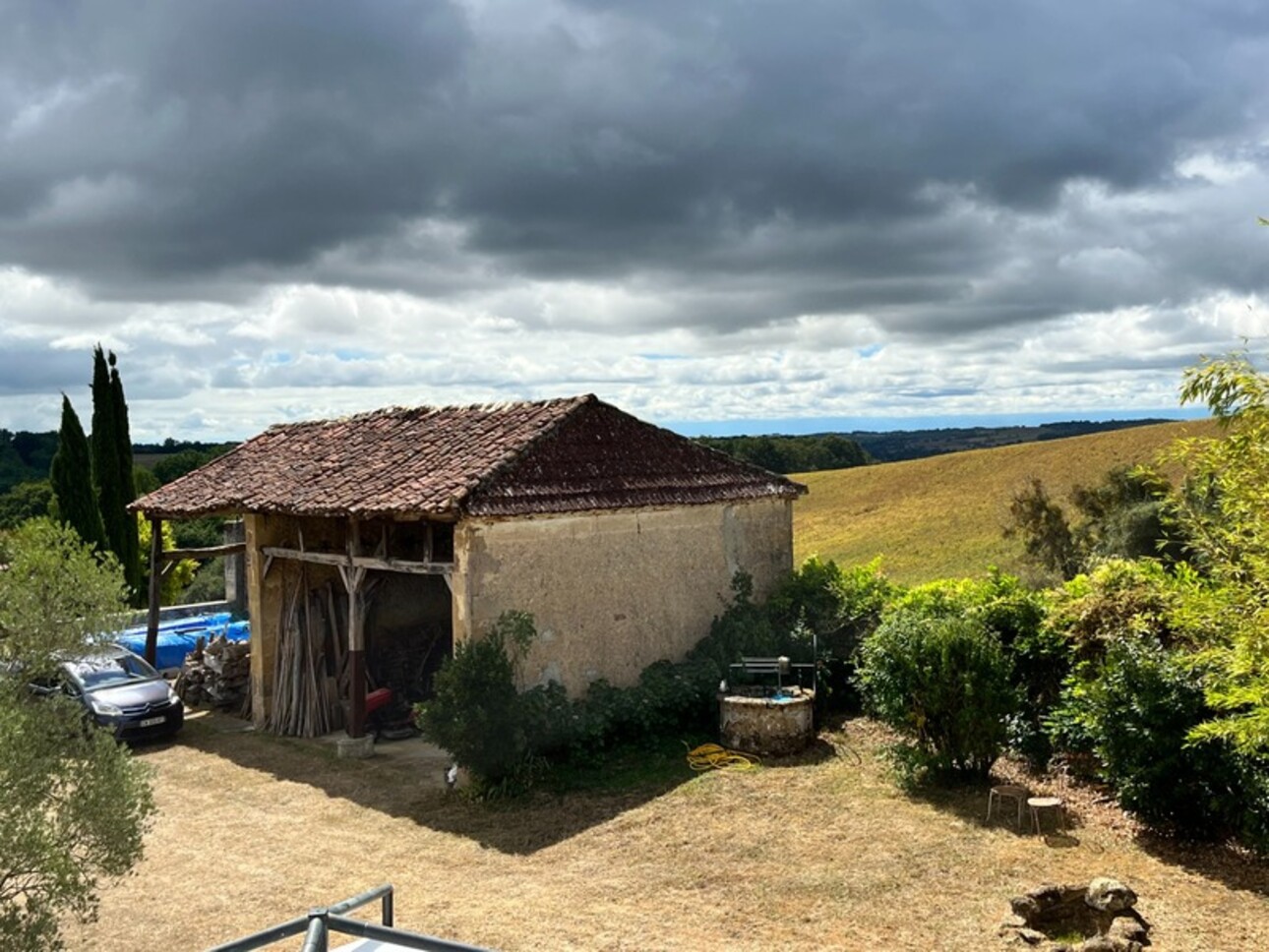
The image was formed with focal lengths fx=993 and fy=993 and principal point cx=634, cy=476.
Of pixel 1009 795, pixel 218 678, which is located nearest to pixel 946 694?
pixel 1009 795

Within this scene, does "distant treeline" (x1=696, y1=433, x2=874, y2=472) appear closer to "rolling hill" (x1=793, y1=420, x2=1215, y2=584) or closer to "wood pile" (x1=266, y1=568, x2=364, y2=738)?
"rolling hill" (x1=793, y1=420, x2=1215, y2=584)

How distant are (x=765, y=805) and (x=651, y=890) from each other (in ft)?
8.33

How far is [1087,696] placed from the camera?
10.7 metres

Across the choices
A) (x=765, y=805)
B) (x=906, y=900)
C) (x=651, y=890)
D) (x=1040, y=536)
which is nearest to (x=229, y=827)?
(x=651, y=890)

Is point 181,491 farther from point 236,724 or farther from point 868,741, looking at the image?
point 868,741

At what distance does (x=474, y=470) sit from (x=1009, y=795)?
7707 millimetres

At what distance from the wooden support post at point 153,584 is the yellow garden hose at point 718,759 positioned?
1151cm

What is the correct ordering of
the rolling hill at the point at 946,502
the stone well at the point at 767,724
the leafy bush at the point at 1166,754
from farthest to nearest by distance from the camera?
the rolling hill at the point at 946,502
the stone well at the point at 767,724
the leafy bush at the point at 1166,754

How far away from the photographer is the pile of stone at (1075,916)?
299 inches

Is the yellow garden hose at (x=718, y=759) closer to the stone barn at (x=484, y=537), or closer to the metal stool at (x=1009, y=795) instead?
the stone barn at (x=484, y=537)

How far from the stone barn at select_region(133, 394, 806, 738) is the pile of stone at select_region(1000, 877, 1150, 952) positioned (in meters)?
7.07

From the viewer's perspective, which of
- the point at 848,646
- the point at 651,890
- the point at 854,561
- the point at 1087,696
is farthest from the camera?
the point at 854,561

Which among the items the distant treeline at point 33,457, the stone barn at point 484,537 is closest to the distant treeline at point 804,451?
the distant treeline at point 33,457

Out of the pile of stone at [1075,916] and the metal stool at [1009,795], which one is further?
the metal stool at [1009,795]
